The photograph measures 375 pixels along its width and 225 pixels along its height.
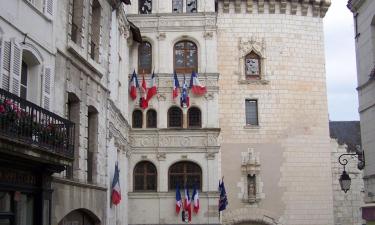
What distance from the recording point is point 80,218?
18.2 m

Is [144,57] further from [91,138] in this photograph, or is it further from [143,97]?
[91,138]

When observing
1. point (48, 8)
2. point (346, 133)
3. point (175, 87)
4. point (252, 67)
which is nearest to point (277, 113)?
point (252, 67)

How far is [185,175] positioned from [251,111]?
199 inches

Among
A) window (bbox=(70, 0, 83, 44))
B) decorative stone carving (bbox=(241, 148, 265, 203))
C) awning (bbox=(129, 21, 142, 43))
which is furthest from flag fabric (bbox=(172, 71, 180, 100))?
window (bbox=(70, 0, 83, 44))

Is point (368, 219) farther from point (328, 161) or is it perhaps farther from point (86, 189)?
point (328, 161)

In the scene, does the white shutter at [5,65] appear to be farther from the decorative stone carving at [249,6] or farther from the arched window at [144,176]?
the decorative stone carving at [249,6]

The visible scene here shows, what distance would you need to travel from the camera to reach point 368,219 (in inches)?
741

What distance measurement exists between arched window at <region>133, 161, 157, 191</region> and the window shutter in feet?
49.9

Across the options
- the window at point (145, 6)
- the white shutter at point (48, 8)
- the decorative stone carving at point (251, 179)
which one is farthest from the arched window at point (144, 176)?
the white shutter at point (48, 8)

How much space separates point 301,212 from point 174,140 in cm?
741

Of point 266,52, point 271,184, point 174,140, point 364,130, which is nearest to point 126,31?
point 174,140

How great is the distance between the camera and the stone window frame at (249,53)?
1258 inches

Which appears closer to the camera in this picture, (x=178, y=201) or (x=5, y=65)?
(x=5, y=65)

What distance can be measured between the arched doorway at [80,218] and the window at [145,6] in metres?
14.8
